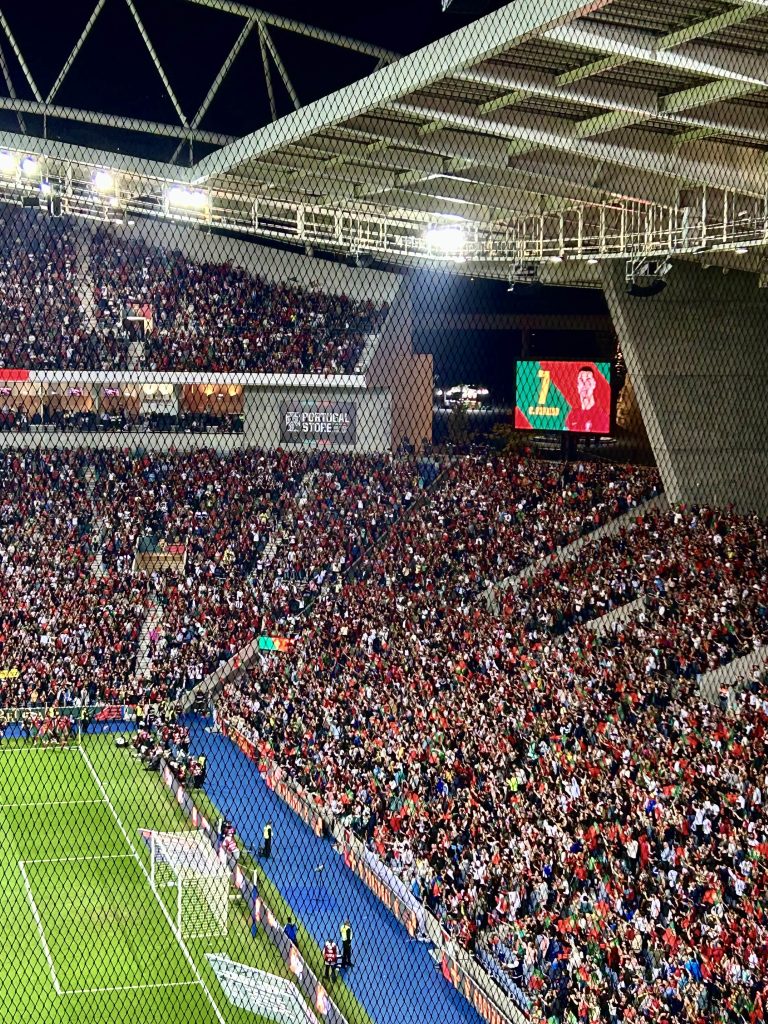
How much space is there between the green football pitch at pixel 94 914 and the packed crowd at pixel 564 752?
1726 millimetres

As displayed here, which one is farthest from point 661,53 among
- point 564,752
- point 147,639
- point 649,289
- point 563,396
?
point 147,639

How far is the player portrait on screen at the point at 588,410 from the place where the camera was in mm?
17812

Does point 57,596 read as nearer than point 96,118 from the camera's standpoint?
No

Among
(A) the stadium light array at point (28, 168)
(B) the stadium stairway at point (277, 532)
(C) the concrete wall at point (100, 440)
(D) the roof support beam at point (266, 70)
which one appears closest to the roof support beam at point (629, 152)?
(A) the stadium light array at point (28, 168)

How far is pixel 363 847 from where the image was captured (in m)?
12.4

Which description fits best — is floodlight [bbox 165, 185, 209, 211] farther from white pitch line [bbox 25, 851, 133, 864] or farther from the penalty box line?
white pitch line [bbox 25, 851, 133, 864]

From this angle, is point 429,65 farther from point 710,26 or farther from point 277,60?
point 277,60

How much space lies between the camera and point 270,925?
1105 centimetres

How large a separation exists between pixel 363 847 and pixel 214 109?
9.19 metres

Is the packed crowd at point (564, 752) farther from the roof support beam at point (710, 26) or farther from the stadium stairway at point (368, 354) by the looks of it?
the roof support beam at point (710, 26)

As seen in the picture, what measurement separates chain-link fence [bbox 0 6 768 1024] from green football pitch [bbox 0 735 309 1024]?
6 centimetres

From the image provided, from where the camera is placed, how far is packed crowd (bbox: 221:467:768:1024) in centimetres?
889

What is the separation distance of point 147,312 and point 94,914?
491 inches

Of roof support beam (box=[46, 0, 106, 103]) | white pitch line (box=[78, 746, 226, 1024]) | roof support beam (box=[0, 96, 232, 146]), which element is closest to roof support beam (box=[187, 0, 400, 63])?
roof support beam (box=[46, 0, 106, 103])
